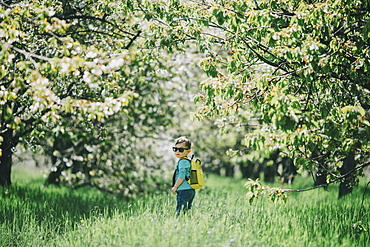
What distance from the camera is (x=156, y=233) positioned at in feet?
15.8

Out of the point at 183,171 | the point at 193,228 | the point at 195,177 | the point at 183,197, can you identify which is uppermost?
the point at 183,171

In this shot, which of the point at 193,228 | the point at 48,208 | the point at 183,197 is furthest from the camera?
the point at 48,208

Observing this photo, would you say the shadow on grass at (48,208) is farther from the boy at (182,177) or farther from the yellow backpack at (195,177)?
the yellow backpack at (195,177)

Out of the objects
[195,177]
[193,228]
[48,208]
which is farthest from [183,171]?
[48,208]

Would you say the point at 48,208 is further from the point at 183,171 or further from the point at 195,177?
the point at 195,177

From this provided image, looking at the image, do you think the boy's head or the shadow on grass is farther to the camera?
the shadow on grass

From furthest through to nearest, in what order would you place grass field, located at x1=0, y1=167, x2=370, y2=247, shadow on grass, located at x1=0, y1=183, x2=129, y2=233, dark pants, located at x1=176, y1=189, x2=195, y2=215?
shadow on grass, located at x1=0, y1=183, x2=129, y2=233, dark pants, located at x1=176, y1=189, x2=195, y2=215, grass field, located at x1=0, y1=167, x2=370, y2=247

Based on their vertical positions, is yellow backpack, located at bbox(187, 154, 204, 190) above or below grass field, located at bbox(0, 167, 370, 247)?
above

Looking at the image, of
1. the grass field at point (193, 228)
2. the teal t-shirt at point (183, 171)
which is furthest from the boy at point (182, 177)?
the grass field at point (193, 228)

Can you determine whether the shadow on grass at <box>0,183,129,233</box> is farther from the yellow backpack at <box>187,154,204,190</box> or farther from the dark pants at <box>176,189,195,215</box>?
the yellow backpack at <box>187,154,204,190</box>

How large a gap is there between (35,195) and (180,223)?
15.7 ft

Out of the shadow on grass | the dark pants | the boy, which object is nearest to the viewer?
the boy

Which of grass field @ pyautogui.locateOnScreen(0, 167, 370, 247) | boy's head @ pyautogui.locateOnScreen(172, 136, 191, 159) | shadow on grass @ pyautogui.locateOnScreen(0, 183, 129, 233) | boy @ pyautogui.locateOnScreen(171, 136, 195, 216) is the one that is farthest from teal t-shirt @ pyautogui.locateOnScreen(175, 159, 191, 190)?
shadow on grass @ pyautogui.locateOnScreen(0, 183, 129, 233)

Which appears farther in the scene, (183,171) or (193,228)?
(183,171)
